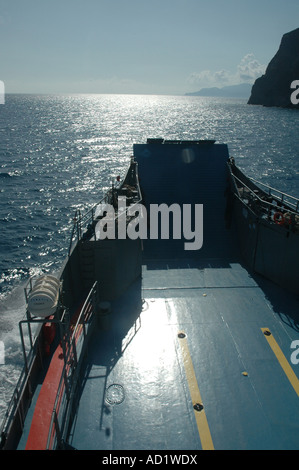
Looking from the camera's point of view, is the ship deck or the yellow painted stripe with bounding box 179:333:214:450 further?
the ship deck

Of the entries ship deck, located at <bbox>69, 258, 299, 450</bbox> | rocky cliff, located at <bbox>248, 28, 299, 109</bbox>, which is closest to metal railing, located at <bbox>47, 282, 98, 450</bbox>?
ship deck, located at <bbox>69, 258, 299, 450</bbox>

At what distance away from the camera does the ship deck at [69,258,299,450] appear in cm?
867

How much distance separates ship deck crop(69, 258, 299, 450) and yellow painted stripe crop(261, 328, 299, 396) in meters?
0.03

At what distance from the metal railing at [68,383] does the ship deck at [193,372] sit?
44 cm

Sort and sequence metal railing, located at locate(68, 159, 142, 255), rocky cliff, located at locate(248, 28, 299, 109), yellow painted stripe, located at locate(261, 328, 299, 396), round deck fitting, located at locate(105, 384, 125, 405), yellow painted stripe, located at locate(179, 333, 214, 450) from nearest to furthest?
yellow painted stripe, located at locate(179, 333, 214, 450), round deck fitting, located at locate(105, 384, 125, 405), yellow painted stripe, located at locate(261, 328, 299, 396), metal railing, located at locate(68, 159, 142, 255), rocky cliff, located at locate(248, 28, 299, 109)

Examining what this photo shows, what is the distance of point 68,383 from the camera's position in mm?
9367

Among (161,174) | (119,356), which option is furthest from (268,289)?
(161,174)

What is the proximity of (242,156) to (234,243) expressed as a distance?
68109mm

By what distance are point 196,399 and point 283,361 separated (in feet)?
11.6

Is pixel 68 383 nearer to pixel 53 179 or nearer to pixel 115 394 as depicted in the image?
pixel 115 394

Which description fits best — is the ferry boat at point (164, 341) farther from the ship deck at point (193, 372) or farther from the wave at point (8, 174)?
the wave at point (8, 174)

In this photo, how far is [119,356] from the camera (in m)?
11.3

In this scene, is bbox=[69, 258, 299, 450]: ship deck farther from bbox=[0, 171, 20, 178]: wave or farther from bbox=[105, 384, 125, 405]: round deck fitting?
bbox=[0, 171, 20, 178]: wave
